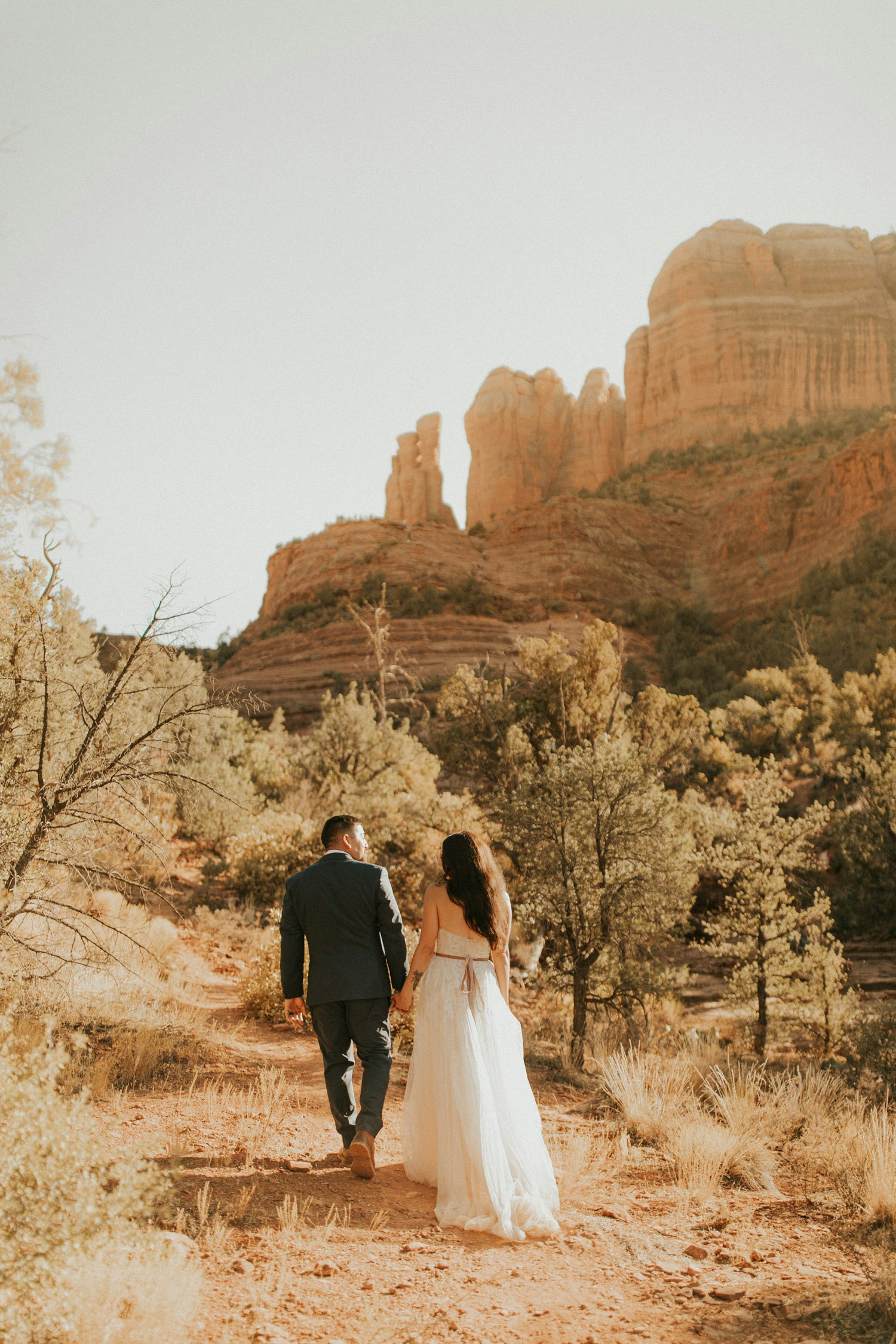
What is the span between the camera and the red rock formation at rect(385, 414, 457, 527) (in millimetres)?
78188

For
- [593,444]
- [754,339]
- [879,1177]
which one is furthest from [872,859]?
[593,444]

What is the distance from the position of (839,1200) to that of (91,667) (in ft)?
35.3

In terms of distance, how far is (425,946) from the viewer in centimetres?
448

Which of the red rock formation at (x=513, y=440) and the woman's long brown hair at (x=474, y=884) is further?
the red rock formation at (x=513, y=440)

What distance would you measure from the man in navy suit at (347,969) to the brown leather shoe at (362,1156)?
4 centimetres

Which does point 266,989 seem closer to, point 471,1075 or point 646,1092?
point 646,1092

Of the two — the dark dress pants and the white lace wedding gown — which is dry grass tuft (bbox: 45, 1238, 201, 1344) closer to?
the white lace wedding gown

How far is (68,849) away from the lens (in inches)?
242

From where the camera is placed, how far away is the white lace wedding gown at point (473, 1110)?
3.88 meters

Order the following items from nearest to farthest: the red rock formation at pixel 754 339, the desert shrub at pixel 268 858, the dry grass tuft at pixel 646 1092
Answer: the dry grass tuft at pixel 646 1092
the desert shrub at pixel 268 858
the red rock formation at pixel 754 339

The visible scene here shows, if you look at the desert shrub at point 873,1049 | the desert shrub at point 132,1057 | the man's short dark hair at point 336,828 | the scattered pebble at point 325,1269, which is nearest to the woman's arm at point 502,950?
the man's short dark hair at point 336,828

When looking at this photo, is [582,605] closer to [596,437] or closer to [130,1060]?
[596,437]

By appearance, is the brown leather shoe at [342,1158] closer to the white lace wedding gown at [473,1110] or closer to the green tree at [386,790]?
the white lace wedding gown at [473,1110]

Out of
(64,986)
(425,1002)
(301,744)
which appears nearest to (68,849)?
(64,986)
